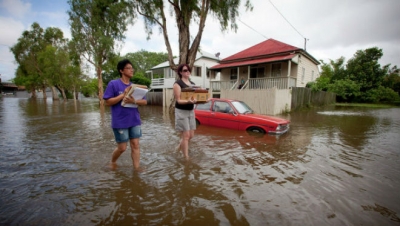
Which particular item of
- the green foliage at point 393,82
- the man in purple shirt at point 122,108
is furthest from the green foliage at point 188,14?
the green foliage at point 393,82

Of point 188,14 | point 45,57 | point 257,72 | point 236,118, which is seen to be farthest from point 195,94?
point 45,57

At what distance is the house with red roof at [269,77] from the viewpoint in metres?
12.0

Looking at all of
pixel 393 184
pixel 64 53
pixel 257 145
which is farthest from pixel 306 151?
pixel 64 53

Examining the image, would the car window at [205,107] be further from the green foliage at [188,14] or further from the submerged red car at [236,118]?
the green foliage at [188,14]

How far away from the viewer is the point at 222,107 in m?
6.96

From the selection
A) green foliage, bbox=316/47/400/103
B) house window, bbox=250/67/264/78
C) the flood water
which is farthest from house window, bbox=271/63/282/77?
the flood water

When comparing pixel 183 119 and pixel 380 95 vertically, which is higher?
pixel 380 95

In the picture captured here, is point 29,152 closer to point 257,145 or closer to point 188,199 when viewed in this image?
point 188,199

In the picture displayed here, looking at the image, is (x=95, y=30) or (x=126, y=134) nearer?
(x=126, y=134)

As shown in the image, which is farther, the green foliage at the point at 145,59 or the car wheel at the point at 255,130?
the green foliage at the point at 145,59

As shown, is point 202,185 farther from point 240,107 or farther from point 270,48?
point 270,48

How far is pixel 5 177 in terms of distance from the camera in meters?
2.89

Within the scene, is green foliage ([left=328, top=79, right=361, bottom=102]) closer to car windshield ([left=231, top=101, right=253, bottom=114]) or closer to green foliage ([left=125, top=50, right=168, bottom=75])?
car windshield ([left=231, top=101, right=253, bottom=114])

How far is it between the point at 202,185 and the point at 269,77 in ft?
44.6
